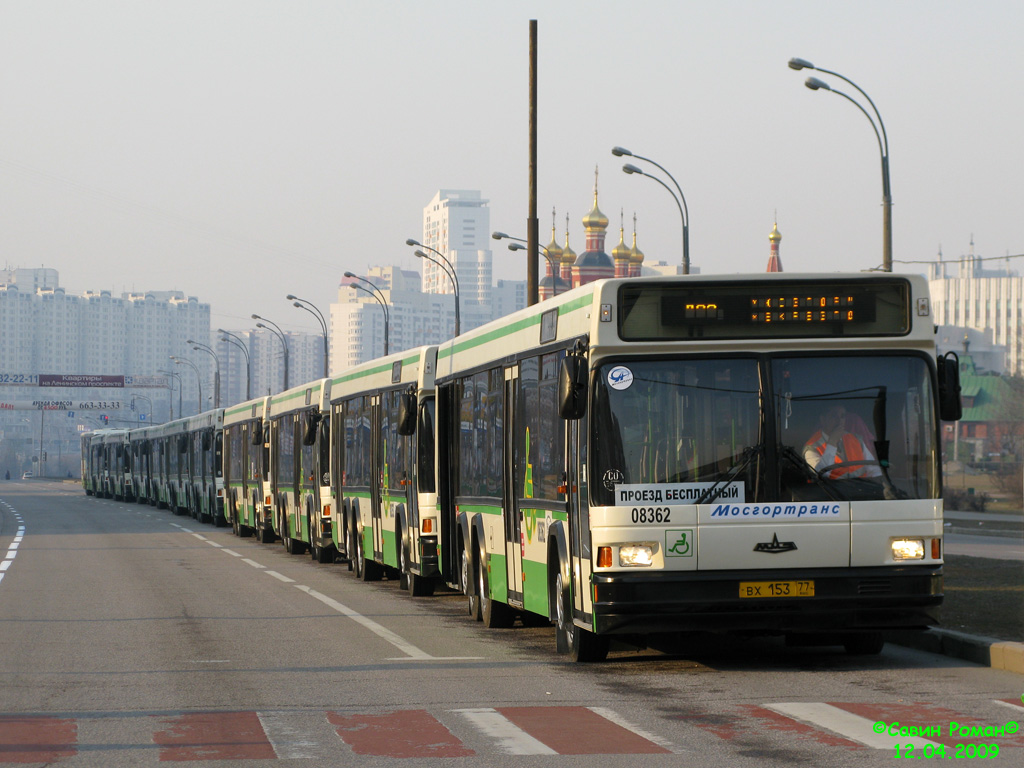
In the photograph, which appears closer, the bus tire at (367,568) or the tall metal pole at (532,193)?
the bus tire at (367,568)

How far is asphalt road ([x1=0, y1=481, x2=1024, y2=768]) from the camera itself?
8.35 m

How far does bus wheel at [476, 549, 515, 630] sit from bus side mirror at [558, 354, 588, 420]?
4505 mm

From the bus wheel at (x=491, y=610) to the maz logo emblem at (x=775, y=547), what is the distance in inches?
183

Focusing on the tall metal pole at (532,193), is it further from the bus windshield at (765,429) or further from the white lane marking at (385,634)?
the bus windshield at (765,429)

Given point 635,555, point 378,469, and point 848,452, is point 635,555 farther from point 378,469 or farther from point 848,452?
point 378,469

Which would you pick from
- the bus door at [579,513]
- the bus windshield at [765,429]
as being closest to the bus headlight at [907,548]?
the bus windshield at [765,429]

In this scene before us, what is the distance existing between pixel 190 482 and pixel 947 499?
88.9 feet

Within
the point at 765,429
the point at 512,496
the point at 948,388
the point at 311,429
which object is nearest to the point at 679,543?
the point at 765,429

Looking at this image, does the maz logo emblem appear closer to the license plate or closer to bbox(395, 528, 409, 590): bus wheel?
the license plate

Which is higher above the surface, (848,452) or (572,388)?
(572,388)

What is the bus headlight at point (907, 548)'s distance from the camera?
445 inches

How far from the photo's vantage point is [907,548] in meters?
11.3

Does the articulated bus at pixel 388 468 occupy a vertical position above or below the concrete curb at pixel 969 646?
above

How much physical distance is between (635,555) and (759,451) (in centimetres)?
108
